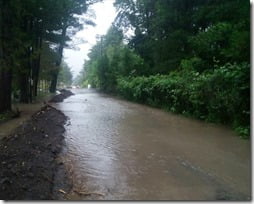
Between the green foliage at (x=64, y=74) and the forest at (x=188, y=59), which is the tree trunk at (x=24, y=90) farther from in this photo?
the green foliage at (x=64, y=74)

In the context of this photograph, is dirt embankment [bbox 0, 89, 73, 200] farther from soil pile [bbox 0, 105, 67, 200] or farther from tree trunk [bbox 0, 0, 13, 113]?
tree trunk [bbox 0, 0, 13, 113]

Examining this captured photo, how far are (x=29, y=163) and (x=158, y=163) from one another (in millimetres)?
2266

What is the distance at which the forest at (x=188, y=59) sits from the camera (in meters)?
11.0

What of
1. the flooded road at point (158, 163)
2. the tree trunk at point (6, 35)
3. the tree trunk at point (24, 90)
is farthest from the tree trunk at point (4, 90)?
the tree trunk at point (24, 90)

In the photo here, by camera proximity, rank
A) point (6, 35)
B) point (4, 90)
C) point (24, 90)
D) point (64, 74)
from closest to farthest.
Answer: point (6, 35) < point (4, 90) < point (24, 90) < point (64, 74)

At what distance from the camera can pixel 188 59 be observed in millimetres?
24688

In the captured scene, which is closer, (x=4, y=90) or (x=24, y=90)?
(x=4, y=90)

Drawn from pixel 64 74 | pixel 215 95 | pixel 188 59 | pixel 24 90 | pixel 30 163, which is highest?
pixel 188 59

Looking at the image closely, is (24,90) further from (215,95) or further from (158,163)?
(158,163)

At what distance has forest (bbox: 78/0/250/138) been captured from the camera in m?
11.0

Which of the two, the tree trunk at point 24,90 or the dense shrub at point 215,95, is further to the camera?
the tree trunk at point 24,90

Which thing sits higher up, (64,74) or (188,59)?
(188,59)

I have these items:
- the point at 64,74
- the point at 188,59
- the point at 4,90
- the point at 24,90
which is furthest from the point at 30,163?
the point at 64,74

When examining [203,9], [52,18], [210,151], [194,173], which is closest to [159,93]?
[52,18]
